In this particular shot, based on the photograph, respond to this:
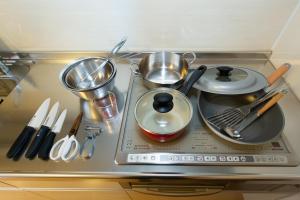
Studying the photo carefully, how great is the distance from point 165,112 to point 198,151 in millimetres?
151

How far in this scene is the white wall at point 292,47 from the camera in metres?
0.68

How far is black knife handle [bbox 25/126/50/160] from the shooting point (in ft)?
1.92

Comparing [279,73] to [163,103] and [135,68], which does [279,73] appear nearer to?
[163,103]

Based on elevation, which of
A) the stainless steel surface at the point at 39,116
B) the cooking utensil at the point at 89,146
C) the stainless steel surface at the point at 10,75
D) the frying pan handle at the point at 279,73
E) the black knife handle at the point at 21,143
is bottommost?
the stainless steel surface at the point at 10,75

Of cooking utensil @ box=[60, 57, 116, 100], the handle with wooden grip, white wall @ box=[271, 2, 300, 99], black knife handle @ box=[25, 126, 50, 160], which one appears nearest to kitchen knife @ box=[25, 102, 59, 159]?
black knife handle @ box=[25, 126, 50, 160]

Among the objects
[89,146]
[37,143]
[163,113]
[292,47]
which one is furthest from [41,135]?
[292,47]

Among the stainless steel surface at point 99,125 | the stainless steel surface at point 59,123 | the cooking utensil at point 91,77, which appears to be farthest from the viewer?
the cooking utensil at point 91,77

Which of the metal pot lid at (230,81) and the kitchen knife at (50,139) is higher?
the metal pot lid at (230,81)

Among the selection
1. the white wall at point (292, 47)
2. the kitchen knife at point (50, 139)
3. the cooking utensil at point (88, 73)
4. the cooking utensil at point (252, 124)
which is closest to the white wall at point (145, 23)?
the white wall at point (292, 47)

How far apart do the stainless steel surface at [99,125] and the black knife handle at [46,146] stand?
0.02 meters

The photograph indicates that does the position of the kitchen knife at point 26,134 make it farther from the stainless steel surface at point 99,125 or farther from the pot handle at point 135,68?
the pot handle at point 135,68

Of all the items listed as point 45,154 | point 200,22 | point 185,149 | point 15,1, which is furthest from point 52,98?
point 200,22

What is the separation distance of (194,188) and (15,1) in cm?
93

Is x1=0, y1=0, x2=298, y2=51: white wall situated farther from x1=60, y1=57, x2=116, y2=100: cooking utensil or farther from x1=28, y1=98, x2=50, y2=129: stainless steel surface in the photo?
x1=28, y1=98, x2=50, y2=129: stainless steel surface
